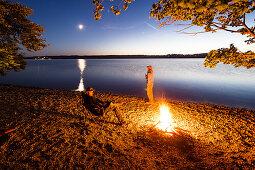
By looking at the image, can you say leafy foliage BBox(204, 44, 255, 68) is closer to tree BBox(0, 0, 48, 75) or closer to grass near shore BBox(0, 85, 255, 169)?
grass near shore BBox(0, 85, 255, 169)

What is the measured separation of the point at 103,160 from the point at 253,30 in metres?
7.33

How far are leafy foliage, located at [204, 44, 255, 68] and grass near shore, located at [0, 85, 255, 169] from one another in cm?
290

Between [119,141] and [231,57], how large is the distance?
5.46m

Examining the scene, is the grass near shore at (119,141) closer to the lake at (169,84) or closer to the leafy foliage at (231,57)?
the leafy foliage at (231,57)

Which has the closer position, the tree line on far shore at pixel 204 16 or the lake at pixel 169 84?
the tree line on far shore at pixel 204 16

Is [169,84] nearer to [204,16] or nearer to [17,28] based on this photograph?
[204,16]

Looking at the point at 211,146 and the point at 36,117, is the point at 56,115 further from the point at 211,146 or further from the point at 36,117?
the point at 211,146

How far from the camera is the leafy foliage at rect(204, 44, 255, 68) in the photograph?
16.0 ft

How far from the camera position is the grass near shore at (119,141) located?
346 cm

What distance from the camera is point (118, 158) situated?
3611 millimetres

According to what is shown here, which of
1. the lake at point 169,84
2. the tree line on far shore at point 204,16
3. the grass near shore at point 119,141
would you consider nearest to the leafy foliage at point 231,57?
the tree line on far shore at point 204,16

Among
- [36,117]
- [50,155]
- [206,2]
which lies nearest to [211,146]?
[206,2]

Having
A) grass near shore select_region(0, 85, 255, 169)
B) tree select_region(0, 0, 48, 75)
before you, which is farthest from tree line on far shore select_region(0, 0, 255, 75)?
grass near shore select_region(0, 85, 255, 169)

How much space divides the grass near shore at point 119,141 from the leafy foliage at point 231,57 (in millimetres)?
2904
